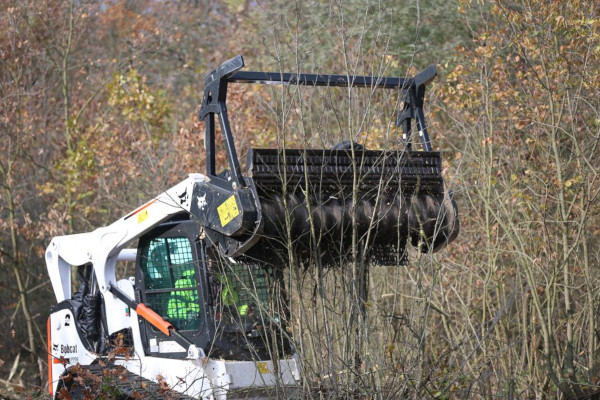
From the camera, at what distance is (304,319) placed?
639cm

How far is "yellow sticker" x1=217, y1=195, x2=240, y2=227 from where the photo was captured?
6167 mm

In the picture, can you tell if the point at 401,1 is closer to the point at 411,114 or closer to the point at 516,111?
the point at 516,111

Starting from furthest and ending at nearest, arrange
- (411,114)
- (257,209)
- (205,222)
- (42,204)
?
(42,204) < (411,114) < (205,222) < (257,209)

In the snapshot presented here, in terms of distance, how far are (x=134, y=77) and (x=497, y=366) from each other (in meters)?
8.32

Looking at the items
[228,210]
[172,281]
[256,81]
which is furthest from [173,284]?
[256,81]

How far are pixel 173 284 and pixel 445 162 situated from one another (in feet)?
11.6

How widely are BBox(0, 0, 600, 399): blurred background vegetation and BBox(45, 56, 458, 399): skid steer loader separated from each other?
9.9 inches

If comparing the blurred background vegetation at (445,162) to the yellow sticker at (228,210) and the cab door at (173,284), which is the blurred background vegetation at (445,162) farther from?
the cab door at (173,284)

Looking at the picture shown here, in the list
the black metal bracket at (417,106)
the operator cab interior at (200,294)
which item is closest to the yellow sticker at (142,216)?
the operator cab interior at (200,294)

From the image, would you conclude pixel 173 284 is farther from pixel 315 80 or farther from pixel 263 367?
pixel 315 80

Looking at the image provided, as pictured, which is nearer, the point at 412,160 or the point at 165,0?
the point at 412,160

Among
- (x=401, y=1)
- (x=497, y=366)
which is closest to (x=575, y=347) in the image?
(x=497, y=366)

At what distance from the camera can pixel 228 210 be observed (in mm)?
6258

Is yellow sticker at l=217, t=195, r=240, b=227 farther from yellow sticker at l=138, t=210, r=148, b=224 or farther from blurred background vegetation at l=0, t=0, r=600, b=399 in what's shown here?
yellow sticker at l=138, t=210, r=148, b=224
